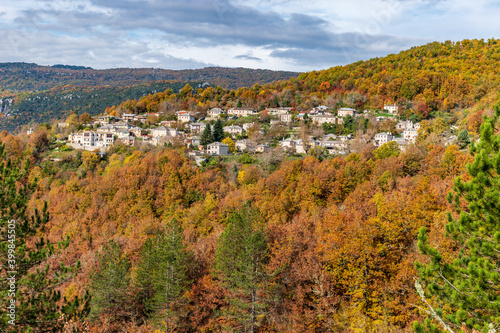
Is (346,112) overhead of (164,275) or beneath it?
overhead

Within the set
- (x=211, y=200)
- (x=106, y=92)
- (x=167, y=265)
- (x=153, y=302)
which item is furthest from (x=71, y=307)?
(x=106, y=92)

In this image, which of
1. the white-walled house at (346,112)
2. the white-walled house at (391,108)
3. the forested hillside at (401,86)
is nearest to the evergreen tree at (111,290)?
the forested hillside at (401,86)

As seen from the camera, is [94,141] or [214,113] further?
[214,113]

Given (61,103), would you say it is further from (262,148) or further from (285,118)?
(262,148)

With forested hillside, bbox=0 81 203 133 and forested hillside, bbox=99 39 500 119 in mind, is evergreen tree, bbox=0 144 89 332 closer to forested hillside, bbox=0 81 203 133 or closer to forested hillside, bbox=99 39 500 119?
forested hillside, bbox=99 39 500 119

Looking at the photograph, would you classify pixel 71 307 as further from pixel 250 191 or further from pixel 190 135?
pixel 190 135

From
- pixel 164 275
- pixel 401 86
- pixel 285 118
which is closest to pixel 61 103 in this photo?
pixel 285 118

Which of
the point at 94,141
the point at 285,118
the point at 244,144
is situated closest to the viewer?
the point at 244,144
